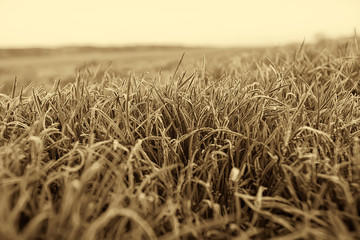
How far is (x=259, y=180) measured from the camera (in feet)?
3.66

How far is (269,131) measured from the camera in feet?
4.09

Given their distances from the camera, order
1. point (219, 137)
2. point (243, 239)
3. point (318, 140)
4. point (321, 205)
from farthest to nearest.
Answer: point (219, 137) < point (318, 140) < point (321, 205) < point (243, 239)

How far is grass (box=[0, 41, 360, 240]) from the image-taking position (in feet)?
2.80

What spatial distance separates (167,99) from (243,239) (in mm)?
698

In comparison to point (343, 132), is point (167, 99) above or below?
above

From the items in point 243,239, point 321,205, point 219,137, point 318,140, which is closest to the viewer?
point 243,239

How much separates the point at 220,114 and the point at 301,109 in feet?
0.99

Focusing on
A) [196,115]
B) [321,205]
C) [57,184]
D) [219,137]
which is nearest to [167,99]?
[196,115]

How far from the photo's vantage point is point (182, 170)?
1.05 metres

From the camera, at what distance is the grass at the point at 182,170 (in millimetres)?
854

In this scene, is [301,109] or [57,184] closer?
[57,184]

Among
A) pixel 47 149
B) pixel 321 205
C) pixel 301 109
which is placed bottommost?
pixel 321 205

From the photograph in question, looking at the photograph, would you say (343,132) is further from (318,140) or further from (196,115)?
(196,115)

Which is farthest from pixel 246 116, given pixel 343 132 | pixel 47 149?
pixel 47 149
